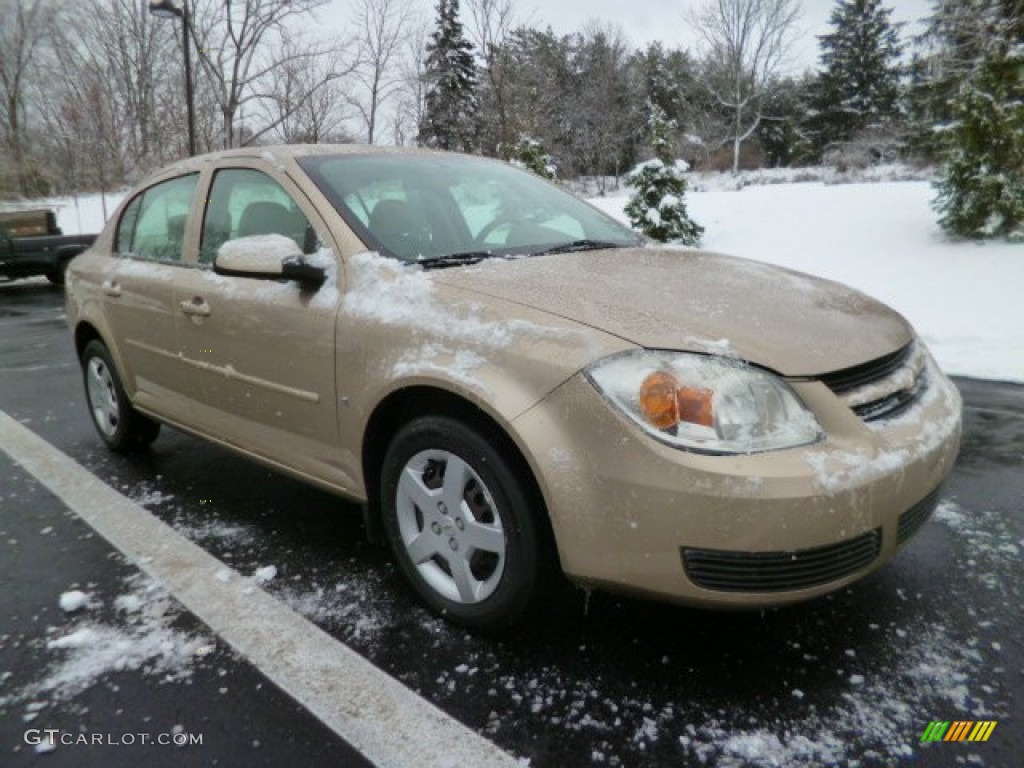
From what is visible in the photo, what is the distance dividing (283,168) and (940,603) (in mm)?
2782

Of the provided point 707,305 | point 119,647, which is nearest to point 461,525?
point 707,305

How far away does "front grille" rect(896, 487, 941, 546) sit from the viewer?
199 centimetres

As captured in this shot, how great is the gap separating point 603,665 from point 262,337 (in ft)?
5.42

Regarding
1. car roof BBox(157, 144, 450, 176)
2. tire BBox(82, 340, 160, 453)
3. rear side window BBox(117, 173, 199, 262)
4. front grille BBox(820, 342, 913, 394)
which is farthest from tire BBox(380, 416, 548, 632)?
tire BBox(82, 340, 160, 453)

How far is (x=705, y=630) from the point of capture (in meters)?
2.29

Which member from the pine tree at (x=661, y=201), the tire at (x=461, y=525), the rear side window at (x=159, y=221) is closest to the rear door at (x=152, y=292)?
the rear side window at (x=159, y=221)

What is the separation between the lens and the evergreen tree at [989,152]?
8.73 metres

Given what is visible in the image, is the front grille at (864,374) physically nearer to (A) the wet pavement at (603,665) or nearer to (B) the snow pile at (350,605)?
(A) the wet pavement at (603,665)

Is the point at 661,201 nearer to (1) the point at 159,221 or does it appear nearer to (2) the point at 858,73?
(1) the point at 159,221

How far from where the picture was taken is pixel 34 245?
42.8ft

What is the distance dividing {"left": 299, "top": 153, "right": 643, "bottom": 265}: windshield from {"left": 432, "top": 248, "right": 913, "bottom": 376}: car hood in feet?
0.82

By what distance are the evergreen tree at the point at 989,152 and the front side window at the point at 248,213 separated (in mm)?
8996

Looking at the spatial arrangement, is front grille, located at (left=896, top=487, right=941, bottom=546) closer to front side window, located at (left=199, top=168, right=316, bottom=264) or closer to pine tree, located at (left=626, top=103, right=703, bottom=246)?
front side window, located at (left=199, top=168, right=316, bottom=264)

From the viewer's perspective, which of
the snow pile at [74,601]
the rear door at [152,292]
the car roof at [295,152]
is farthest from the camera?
the rear door at [152,292]
